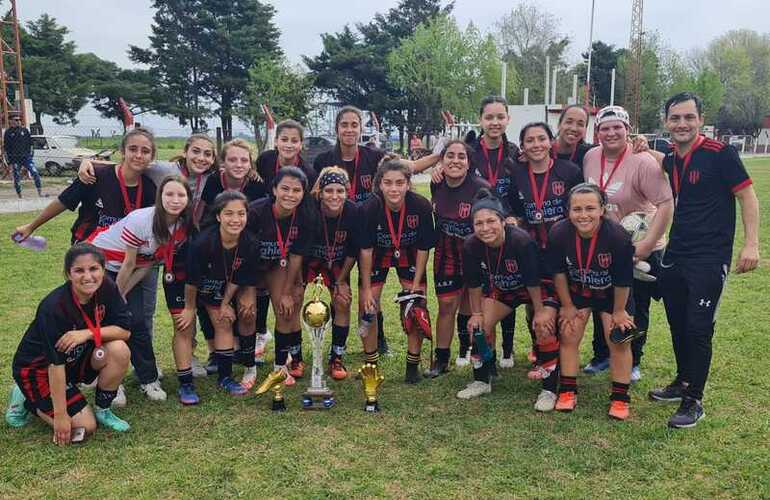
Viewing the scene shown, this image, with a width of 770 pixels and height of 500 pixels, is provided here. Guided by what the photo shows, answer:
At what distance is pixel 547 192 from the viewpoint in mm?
4848

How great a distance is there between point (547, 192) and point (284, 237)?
6.84 ft

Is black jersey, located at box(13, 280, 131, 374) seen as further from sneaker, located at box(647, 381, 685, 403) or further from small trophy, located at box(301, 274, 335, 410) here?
sneaker, located at box(647, 381, 685, 403)

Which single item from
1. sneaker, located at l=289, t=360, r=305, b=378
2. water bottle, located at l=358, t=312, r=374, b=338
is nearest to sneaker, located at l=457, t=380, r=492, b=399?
water bottle, located at l=358, t=312, r=374, b=338

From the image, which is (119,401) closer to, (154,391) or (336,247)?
(154,391)

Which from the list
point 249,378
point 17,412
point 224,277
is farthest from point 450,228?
point 17,412

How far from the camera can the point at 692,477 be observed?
353cm

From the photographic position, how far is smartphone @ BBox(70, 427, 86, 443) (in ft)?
13.0

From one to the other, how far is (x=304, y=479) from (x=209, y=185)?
2.57 m

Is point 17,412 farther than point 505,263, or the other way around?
point 505,263

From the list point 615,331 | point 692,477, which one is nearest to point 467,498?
point 692,477

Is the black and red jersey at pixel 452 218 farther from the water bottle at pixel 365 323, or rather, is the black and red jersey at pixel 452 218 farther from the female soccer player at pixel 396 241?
the water bottle at pixel 365 323

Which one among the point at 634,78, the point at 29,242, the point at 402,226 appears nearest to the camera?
the point at 29,242

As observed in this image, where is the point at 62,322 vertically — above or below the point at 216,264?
below

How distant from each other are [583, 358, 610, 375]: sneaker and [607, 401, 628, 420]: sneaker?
896mm
